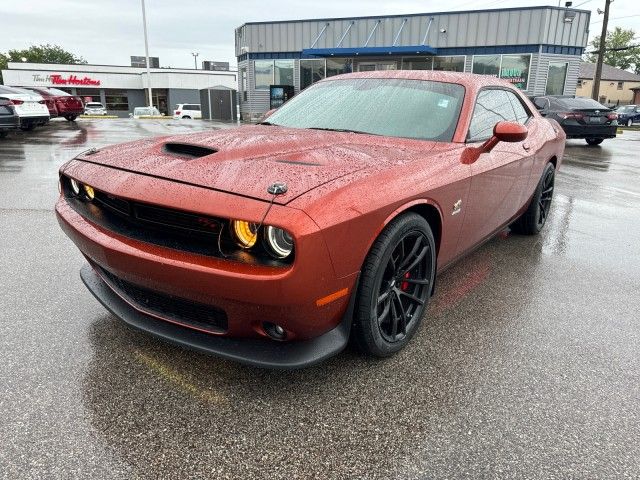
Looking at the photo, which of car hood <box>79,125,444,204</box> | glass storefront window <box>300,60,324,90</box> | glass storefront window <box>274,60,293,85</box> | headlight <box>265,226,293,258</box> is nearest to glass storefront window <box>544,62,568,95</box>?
glass storefront window <box>300,60,324,90</box>

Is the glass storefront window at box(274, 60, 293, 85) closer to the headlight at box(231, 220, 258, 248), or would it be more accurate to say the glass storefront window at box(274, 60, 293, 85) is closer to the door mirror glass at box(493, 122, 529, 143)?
the door mirror glass at box(493, 122, 529, 143)

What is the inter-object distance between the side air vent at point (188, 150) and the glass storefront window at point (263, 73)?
2458cm

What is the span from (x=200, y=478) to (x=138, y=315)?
83 cm

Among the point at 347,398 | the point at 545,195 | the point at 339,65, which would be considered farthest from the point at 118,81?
the point at 347,398

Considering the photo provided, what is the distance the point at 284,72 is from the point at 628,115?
82.8ft

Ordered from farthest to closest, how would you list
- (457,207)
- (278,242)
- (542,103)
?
1. (542,103)
2. (457,207)
3. (278,242)

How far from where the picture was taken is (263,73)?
84.6 ft

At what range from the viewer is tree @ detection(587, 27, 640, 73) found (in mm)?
73000

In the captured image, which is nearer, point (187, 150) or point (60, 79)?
point (187, 150)

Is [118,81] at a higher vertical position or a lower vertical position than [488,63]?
lower

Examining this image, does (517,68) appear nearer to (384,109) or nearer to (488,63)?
(488,63)

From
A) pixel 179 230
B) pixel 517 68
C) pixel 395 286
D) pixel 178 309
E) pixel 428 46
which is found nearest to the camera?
pixel 179 230

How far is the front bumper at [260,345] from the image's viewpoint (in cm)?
192

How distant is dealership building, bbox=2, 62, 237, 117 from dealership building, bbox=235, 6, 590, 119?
2275cm
